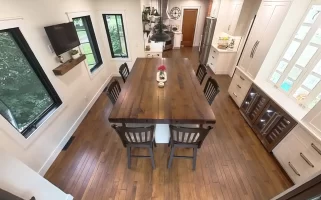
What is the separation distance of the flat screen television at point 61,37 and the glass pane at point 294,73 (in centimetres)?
357

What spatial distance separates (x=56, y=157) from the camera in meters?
2.10

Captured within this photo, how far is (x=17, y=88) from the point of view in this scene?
170 centimetres

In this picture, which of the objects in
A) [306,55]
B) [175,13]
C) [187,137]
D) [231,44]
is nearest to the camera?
[187,137]

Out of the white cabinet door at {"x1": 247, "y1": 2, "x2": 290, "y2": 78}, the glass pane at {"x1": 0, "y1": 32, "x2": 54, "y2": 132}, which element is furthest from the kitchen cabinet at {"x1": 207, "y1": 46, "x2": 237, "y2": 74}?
the glass pane at {"x1": 0, "y1": 32, "x2": 54, "y2": 132}

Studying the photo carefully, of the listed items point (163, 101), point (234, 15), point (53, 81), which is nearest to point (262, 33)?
point (234, 15)

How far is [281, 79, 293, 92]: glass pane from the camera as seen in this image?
2064 mm

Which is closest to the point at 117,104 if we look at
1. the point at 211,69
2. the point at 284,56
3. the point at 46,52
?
the point at 46,52

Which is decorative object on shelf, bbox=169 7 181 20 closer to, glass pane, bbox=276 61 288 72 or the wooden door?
the wooden door

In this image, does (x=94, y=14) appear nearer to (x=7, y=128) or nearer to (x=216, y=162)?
(x=7, y=128)

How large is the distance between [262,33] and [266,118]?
4.88ft

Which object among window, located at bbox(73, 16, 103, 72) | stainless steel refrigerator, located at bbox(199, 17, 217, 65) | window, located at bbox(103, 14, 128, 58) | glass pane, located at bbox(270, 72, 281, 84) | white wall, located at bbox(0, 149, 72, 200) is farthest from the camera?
stainless steel refrigerator, located at bbox(199, 17, 217, 65)

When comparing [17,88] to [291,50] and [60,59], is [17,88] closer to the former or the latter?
[60,59]

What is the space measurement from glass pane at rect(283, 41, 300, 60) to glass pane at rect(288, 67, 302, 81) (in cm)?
20

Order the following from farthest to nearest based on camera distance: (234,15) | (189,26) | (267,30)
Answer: (189,26) < (234,15) < (267,30)
